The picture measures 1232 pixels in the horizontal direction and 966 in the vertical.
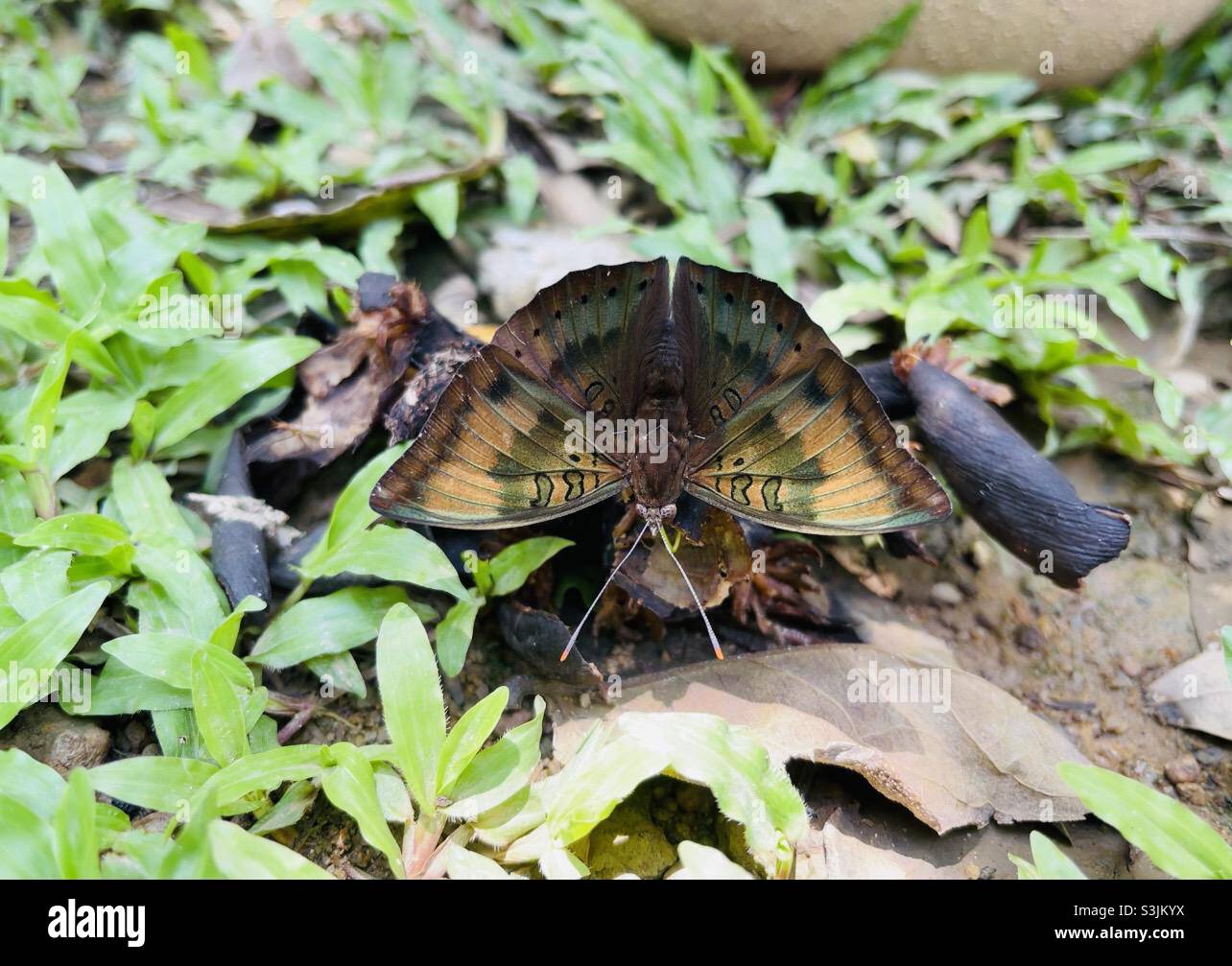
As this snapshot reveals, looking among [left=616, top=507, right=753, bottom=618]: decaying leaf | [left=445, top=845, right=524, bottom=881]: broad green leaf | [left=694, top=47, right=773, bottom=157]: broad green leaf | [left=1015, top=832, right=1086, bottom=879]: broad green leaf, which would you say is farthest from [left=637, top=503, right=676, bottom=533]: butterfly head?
[left=694, top=47, right=773, bottom=157]: broad green leaf

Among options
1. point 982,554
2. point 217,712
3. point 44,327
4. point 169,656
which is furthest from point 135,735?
point 982,554

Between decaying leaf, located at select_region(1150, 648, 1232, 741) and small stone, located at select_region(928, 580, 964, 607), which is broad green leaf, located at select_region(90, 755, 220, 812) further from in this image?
decaying leaf, located at select_region(1150, 648, 1232, 741)

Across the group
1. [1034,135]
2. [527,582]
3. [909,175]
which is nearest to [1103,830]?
[527,582]

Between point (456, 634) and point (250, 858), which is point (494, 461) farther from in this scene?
point (250, 858)

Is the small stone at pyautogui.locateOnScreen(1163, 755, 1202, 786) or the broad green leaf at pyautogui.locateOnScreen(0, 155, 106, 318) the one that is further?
the broad green leaf at pyautogui.locateOnScreen(0, 155, 106, 318)

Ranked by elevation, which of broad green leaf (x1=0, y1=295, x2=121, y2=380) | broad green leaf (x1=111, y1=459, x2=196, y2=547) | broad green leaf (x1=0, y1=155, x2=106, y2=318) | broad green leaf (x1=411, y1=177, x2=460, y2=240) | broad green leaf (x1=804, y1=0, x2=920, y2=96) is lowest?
broad green leaf (x1=111, y1=459, x2=196, y2=547)

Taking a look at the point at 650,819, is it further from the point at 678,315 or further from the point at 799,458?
the point at 678,315
